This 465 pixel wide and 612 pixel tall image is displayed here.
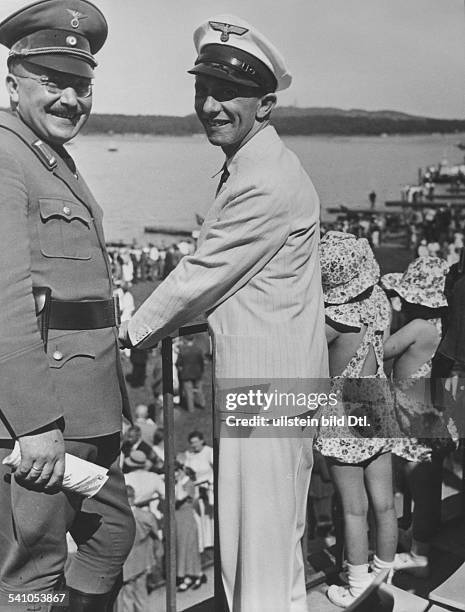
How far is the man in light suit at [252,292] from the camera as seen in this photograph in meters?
1.36

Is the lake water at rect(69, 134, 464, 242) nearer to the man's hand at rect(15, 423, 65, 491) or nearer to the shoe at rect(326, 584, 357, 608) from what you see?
the shoe at rect(326, 584, 357, 608)

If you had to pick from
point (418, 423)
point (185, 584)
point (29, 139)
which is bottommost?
point (185, 584)

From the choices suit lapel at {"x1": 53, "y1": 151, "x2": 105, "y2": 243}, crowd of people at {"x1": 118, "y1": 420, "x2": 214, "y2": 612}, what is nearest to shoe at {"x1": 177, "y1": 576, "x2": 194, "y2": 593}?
crowd of people at {"x1": 118, "y1": 420, "x2": 214, "y2": 612}

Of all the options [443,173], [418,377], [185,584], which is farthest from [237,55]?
[443,173]

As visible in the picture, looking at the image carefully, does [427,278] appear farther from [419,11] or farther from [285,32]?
[419,11]

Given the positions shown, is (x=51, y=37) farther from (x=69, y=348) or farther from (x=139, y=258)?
(x=139, y=258)

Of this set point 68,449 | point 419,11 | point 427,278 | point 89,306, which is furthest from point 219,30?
point 419,11

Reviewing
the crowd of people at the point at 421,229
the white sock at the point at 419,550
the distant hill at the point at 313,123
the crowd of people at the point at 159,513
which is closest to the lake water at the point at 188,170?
the distant hill at the point at 313,123

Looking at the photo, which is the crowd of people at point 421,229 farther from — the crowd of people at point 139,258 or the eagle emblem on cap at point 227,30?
the eagle emblem on cap at point 227,30

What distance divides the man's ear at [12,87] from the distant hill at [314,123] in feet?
8.69

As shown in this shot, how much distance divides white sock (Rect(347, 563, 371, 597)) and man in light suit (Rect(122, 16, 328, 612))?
0.49 m

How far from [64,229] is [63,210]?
0.04 m

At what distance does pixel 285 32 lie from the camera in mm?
3508

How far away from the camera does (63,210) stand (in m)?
1.38
